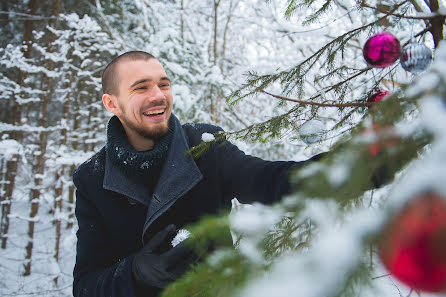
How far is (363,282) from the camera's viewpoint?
0.40 meters

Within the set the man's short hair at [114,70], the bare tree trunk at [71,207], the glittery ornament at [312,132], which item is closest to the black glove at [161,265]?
the glittery ornament at [312,132]

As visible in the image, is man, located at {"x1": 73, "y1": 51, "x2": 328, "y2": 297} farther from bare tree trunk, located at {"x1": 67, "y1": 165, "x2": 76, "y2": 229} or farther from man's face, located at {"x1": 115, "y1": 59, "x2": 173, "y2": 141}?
bare tree trunk, located at {"x1": 67, "y1": 165, "x2": 76, "y2": 229}

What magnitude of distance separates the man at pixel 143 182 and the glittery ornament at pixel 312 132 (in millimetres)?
263

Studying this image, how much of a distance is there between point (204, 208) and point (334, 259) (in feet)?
5.64

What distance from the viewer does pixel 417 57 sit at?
104cm

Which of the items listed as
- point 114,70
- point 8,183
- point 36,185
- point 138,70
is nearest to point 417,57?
point 138,70

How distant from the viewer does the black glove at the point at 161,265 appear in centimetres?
140

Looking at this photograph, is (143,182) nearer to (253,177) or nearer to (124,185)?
(124,185)

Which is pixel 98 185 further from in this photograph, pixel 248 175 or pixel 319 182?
pixel 319 182

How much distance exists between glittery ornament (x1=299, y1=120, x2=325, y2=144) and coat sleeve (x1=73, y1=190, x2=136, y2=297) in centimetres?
113

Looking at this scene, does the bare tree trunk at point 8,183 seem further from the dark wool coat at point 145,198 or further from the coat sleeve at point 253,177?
the coat sleeve at point 253,177

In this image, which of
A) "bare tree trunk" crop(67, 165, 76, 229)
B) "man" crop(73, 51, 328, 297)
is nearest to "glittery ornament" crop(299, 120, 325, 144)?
"man" crop(73, 51, 328, 297)

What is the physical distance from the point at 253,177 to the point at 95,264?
119 cm

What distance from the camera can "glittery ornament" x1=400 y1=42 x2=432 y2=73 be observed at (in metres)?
1.03
